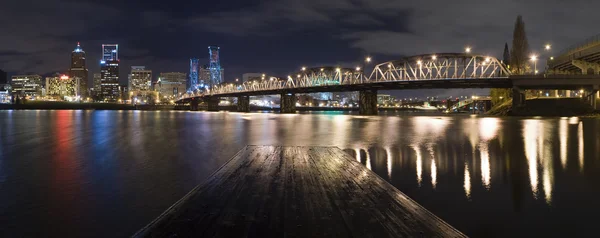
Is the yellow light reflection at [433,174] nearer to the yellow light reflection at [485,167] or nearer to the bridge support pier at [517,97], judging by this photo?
the yellow light reflection at [485,167]

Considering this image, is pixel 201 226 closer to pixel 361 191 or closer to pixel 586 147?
pixel 361 191

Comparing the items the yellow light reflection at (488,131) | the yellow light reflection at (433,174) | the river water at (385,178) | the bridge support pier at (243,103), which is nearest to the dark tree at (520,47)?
the yellow light reflection at (488,131)

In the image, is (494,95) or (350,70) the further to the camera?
(350,70)

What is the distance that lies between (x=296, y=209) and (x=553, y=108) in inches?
3325

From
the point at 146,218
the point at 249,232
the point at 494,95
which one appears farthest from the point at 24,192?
the point at 494,95

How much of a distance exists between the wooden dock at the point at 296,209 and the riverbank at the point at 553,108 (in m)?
76.8

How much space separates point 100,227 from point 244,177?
3.99m

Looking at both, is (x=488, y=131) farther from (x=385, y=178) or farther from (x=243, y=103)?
(x=243, y=103)

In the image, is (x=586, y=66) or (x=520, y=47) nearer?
(x=586, y=66)

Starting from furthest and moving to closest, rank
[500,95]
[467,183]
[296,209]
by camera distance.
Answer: [500,95], [467,183], [296,209]

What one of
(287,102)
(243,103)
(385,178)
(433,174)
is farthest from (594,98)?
(243,103)

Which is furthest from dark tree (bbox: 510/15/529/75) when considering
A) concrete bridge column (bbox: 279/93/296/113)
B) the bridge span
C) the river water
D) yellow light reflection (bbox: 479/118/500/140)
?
the river water

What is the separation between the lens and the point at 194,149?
20.5 metres

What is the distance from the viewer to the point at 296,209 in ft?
23.1
